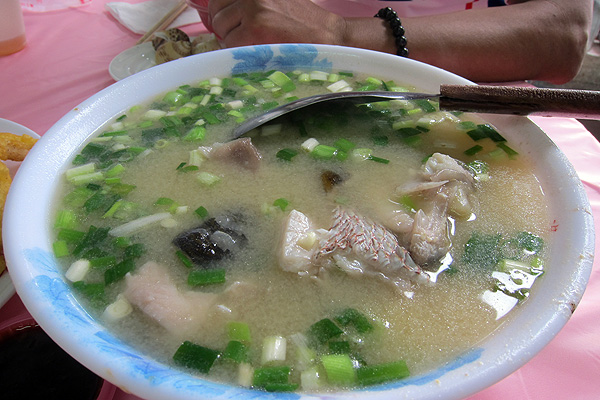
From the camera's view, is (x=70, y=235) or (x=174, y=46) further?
(x=174, y=46)

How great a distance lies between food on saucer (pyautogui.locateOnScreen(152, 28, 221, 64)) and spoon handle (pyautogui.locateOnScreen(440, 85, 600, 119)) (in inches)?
53.0

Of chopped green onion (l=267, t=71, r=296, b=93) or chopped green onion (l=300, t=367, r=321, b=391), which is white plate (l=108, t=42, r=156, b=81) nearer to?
chopped green onion (l=267, t=71, r=296, b=93)

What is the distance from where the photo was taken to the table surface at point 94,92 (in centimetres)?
106

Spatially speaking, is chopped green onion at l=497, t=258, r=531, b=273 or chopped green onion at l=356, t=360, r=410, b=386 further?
chopped green onion at l=497, t=258, r=531, b=273

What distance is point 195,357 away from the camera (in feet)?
2.77

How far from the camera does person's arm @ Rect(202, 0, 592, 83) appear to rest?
2.17 m

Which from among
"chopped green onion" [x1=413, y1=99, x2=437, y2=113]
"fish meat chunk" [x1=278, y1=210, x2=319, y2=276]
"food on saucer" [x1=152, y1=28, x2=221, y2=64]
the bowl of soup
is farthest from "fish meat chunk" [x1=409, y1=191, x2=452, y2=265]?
"food on saucer" [x1=152, y1=28, x2=221, y2=64]

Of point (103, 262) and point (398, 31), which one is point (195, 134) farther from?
point (398, 31)

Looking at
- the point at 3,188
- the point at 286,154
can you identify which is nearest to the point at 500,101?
the point at 286,154

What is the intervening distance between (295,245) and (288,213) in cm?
16

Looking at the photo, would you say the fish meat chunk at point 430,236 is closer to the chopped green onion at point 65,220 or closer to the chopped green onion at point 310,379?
the chopped green onion at point 310,379

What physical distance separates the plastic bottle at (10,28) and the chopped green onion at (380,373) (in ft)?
8.23

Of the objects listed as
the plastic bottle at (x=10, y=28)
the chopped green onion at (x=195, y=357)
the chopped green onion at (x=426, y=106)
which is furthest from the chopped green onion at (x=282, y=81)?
the plastic bottle at (x=10, y=28)

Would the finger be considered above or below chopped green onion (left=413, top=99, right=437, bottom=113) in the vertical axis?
above
